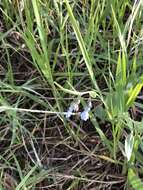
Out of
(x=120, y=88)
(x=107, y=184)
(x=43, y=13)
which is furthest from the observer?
(x=43, y=13)

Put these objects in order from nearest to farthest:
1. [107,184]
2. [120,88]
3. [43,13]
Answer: [120,88], [107,184], [43,13]

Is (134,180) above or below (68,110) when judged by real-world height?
below

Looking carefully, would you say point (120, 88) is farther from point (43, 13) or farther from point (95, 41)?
point (43, 13)

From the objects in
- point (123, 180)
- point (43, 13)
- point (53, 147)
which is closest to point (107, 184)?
point (123, 180)

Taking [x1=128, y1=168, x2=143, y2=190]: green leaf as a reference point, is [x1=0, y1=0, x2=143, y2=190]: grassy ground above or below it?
above

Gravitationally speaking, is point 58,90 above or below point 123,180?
above

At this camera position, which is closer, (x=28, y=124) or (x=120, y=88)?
(x=120, y=88)

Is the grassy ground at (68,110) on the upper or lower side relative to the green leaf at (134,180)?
upper

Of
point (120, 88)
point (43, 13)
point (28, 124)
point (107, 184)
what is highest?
point (43, 13)
